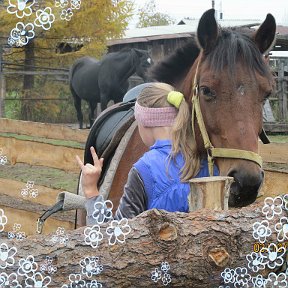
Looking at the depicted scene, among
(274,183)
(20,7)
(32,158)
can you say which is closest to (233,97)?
(20,7)

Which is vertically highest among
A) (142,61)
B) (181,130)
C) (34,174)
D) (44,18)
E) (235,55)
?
(44,18)

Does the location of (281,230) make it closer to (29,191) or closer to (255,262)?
(255,262)

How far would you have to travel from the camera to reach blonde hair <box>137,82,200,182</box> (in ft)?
7.44

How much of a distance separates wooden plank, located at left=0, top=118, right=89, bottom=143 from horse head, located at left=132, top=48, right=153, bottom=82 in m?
0.57

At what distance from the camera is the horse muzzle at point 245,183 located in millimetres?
2197

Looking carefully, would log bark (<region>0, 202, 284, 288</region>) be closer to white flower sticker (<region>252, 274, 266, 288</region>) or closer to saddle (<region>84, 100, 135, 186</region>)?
white flower sticker (<region>252, 274, 266, 288</region>)

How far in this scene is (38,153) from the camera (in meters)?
3.73

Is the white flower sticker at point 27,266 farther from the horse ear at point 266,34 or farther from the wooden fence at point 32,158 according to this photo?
the wooden fence at point 32,158

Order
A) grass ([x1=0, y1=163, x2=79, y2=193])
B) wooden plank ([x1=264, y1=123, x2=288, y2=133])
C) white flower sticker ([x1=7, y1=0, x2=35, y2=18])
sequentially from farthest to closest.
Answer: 1. wooden plank ([x1=264, y1=123, x2=288, y2=133])
2. grass ([x1=0, y1=163, x2=79, y2=193])
3. white flower sticker ([x1=7, y1=0, x2=35, y2=18])

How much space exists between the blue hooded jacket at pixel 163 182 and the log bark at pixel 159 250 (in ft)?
0.71

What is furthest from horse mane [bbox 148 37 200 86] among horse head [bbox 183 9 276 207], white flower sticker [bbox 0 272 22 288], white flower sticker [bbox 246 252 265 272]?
white flower sticker [bbox 0 272 22 288]

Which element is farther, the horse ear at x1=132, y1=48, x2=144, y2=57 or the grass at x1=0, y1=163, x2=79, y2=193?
the grass at x1=0, y1=163, x2=79, y2=193

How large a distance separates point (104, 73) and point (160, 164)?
63.1 inches

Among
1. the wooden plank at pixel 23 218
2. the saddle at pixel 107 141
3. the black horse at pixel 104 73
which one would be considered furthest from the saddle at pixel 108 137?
the wooden plank at pixel 23 218
